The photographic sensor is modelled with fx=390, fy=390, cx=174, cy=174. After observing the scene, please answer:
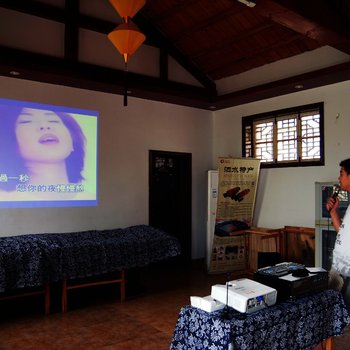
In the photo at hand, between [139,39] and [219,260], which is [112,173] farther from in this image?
[139,39]

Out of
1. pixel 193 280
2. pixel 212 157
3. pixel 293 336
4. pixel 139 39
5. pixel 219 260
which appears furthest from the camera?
pixel 212 157

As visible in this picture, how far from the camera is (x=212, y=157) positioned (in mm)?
7137

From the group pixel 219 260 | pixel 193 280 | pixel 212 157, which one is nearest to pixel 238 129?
pixel 212 157

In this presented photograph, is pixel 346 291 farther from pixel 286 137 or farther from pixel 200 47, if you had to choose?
pixel 200 47

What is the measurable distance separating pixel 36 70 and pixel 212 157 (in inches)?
136

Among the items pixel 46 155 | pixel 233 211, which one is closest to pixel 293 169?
pixel 233 211

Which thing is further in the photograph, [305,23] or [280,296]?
[305,23]

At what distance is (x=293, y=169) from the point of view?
5867 mm

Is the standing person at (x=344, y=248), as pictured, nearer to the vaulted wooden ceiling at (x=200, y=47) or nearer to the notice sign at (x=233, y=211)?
the vaulted wooden ceiling at (x=200, y=47)

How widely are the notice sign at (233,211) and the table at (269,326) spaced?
3.60m

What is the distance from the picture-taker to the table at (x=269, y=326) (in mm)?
1869

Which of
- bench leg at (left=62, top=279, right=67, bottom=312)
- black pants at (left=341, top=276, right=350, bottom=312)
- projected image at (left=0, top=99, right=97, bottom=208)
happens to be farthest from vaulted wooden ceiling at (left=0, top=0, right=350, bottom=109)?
bench leg at (left=62, top=279, right=67, bottom=312)

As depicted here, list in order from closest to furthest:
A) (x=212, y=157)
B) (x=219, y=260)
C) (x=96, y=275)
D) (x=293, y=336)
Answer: (x=293, y=336)
(x=96, y=275)
(x=219, y=260)
(x=212, y=157)

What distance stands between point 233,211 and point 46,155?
2.90 m
